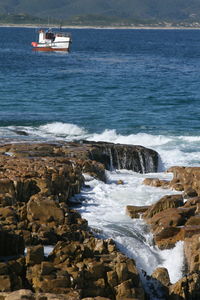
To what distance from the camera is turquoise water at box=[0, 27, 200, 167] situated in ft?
158

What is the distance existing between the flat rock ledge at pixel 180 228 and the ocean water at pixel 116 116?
0.37m

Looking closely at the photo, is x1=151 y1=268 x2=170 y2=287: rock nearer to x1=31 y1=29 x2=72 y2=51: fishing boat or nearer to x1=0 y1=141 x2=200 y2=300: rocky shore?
x1=0 y1=141 x2=200 y2=300: rocky shore

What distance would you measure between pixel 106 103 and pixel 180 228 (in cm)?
4037

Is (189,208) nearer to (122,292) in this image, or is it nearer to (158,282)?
(158,282)

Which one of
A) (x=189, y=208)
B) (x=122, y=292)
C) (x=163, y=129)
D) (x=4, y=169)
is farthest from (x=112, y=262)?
(x=163, y=129)

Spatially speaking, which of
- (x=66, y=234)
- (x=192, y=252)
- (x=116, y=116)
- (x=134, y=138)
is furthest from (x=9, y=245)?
(x=116, y=116)

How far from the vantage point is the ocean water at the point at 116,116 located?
2715 centimetres

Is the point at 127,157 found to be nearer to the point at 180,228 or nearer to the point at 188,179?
the point at 188,179

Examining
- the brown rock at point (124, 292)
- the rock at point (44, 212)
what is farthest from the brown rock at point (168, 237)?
the brown rock at point (124, 292)

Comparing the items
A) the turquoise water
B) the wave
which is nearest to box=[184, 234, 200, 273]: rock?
the wave

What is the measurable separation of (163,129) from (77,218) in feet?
91.0

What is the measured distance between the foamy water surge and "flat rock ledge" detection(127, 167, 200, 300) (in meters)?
0.31

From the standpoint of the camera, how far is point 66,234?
23.1m

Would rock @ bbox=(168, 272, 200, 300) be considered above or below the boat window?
above
